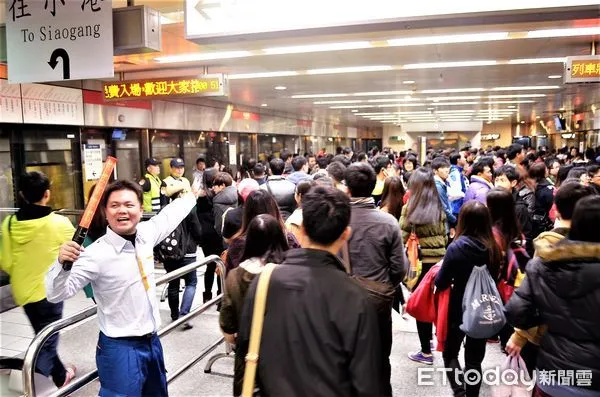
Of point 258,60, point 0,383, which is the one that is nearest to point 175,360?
point 0,383

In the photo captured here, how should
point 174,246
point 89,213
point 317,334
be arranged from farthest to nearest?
point 174,246
point 89,213
point 317,334

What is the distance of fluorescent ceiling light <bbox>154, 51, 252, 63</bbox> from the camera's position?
21.0 ft

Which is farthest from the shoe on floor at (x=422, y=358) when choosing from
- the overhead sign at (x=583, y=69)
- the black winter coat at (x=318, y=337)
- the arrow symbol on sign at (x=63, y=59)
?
the overhead sign at (x=583, y=69)

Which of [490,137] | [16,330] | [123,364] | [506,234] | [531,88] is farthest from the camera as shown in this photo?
[490,137]

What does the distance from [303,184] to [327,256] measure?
2.60 meters

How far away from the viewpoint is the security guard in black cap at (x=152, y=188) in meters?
7.26

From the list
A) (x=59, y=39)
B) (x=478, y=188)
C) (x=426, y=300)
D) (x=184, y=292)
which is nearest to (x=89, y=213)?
(x=59, y=39)

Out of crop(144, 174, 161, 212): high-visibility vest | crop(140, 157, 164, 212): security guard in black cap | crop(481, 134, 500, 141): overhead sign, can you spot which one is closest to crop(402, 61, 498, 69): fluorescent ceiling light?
crop(140, 157, 164, 212): security guard in black cap

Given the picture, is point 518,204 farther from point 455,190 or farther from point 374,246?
point 374,246

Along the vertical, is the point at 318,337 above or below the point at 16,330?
above

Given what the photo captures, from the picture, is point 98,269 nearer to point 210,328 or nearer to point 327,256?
point 327,256

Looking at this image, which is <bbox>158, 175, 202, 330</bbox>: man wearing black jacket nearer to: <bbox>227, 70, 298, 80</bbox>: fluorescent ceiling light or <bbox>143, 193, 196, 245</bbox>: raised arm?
<bbox>143, 193, 196, 245</bbox>: raised arm

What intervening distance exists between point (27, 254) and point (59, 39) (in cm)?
169

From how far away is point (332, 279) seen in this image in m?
1.54
